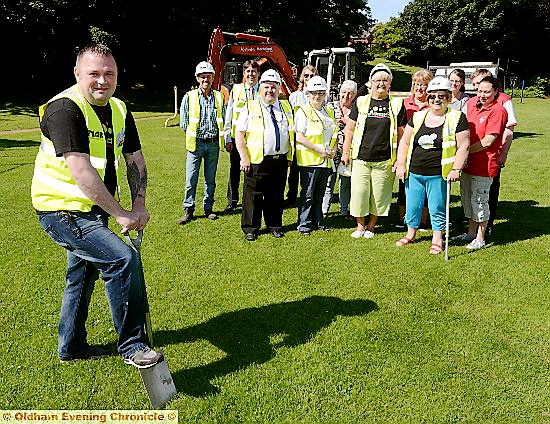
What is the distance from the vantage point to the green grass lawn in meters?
3.39

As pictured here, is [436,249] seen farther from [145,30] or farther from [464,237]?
[145,30]

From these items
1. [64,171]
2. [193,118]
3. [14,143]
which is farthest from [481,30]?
[64,171]

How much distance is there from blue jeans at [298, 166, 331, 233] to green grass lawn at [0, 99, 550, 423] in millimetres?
262

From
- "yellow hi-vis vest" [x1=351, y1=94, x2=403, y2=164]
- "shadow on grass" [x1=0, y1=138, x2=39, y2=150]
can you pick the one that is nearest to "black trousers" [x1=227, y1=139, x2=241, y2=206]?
"yellow hi-vis vest" [x1=351, y1=94, x2=403, y2=164]

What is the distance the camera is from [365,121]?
6398 millimetres

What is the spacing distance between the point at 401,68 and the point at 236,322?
151 ft

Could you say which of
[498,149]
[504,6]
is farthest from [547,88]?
[498,149]

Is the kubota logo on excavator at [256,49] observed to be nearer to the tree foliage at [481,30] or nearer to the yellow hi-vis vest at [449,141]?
the yellow hi-vis vest at [449,141]

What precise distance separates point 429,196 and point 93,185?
422 cm

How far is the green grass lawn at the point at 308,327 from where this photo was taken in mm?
3387

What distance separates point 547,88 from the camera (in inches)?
1618

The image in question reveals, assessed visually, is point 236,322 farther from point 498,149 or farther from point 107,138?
point 498,149

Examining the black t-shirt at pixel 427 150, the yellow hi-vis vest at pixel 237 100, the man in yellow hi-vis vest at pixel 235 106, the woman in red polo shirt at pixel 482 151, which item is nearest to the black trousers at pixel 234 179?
the man in yellow hi-vis vest at pixel 235 106

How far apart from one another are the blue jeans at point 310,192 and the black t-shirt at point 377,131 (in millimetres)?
608
